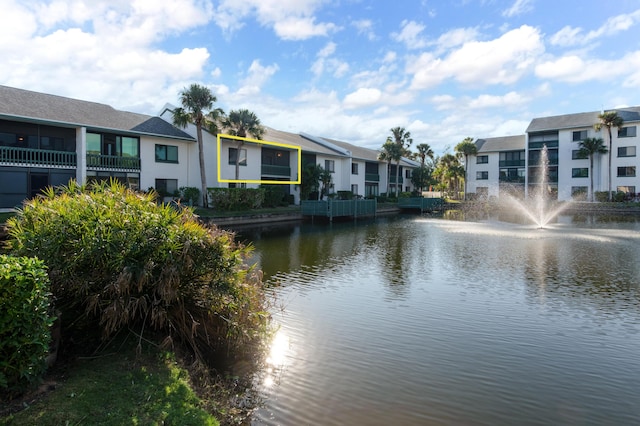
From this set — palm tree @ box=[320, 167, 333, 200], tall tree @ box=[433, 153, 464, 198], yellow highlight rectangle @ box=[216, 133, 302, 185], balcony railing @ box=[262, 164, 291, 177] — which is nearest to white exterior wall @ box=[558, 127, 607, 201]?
tall tree @ box=[433, 153, 464, 198]

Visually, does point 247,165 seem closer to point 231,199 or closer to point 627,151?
point 231,199

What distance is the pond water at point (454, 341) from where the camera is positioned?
5836 millimetres

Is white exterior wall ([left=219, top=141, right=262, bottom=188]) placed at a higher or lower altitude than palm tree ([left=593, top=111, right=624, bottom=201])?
lower

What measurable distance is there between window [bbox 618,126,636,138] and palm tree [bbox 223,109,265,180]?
46.4 metres

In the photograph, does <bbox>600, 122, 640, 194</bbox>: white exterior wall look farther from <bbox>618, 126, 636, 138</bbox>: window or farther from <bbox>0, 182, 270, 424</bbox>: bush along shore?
<bbox>0, 182, 270, 424</bbox>: bush along shore

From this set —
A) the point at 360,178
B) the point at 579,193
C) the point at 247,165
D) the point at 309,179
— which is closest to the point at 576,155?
the point at 579,193

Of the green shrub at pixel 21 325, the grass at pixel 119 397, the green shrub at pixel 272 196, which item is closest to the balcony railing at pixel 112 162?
the green shrub at pixel 272 196

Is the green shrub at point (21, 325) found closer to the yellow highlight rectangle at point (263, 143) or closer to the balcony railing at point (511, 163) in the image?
the yellow highlight rectangle at point (263, 143)

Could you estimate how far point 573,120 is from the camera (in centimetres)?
5966

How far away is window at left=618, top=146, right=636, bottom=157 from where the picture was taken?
177 feet

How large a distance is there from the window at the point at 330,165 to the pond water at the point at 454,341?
3278 centimetres

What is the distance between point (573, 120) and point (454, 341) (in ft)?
205

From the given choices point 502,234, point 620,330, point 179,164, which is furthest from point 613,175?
point 620,330

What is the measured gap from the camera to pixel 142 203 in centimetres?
732
